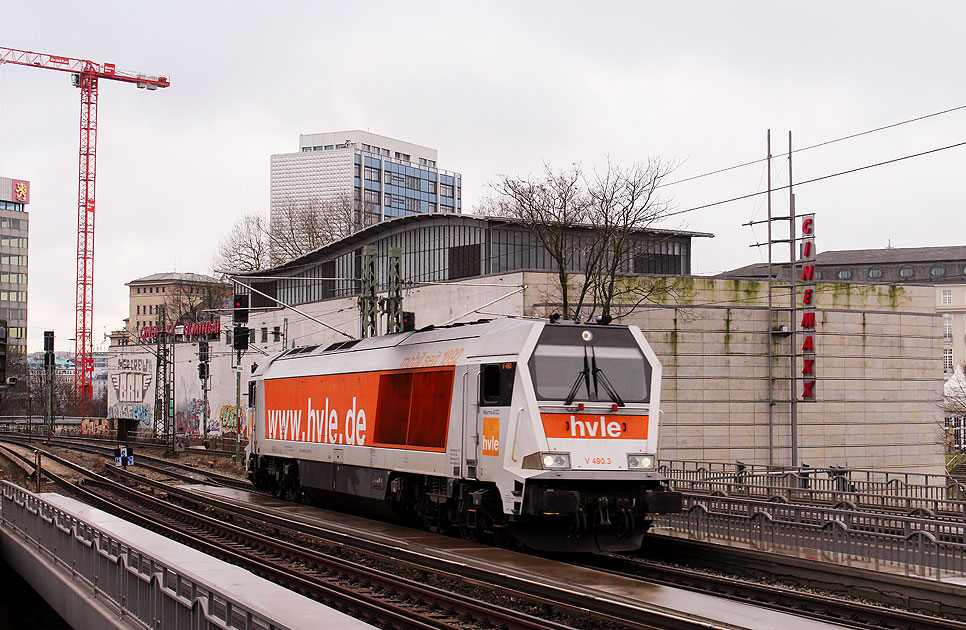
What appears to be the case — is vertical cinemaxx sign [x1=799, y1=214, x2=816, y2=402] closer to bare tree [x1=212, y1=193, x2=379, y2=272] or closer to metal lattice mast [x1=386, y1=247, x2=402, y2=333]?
metal lattice mast [x1=386, y1=247, x2=402, y2=333]

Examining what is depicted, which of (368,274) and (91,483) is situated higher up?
(368,274)

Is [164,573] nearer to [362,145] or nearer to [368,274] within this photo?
[368,274]

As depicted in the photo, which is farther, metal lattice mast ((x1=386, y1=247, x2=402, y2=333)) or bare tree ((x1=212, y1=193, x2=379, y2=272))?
bare tree ((x1=212, y1=193, x2=379, y2=272))

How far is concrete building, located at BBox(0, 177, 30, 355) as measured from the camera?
154 meters

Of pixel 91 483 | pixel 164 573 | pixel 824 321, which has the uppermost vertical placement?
pixel 824 321

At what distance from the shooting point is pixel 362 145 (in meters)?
162

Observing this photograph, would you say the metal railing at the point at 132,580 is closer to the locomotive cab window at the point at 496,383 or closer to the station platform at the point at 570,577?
the station platform at the point at 570,577

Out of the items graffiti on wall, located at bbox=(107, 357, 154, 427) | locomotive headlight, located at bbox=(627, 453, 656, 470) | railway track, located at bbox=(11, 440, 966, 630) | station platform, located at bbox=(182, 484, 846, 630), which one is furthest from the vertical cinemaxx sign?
graffiti on wall, located at bbox=(107, 357, 154, 427)

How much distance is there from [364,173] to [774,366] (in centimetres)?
11952

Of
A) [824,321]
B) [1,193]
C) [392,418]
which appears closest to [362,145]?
[1,193]

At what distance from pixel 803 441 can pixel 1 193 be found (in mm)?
142432

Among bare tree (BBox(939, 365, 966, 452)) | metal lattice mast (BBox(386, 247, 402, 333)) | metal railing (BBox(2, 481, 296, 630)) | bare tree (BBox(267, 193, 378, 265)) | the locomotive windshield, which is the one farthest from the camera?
bare tree (BBox(267, 193, 378, 265))

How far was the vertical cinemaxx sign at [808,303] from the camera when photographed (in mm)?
37312

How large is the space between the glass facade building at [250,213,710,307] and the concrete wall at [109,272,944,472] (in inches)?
134
